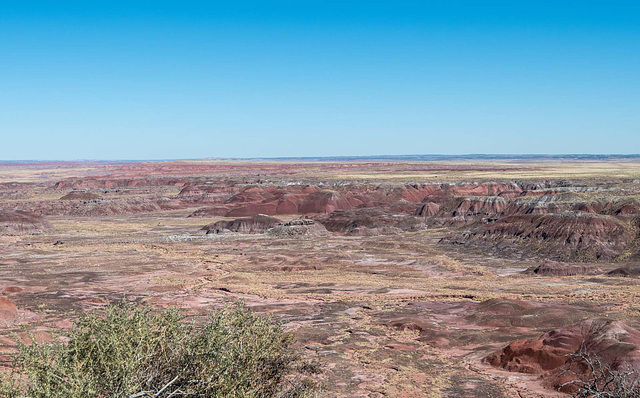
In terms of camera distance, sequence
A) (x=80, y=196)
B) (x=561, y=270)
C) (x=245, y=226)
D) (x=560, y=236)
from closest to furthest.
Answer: (x=561, y=270) < (x=560, y=236) < (x=245, y=226) < (x=80, y=196)

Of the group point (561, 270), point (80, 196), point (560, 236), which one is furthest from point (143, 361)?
point (80, 196)

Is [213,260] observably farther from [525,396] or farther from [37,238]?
[525,396]

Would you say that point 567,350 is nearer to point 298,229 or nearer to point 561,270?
point 561,270

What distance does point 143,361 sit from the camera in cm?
1272

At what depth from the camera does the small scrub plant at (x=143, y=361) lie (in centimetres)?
1166

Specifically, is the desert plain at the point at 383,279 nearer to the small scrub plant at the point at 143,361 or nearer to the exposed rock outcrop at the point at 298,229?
the exposed rock outcrop at the point at 298,229

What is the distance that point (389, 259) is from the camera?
214ft

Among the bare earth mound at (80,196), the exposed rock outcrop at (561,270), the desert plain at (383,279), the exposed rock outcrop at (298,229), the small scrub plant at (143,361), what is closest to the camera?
the small scrub plant at (143,361)

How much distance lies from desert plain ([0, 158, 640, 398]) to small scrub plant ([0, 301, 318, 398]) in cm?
289

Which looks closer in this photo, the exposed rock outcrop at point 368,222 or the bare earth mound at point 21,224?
the bare earth mound at point 21,224

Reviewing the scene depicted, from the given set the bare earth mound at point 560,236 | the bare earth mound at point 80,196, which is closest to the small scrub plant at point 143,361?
the bare earth mound at point 560,236

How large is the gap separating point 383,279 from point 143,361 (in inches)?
1623

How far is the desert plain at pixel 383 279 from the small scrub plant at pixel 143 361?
114 inches

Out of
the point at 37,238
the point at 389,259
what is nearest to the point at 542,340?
the point at 389,259
